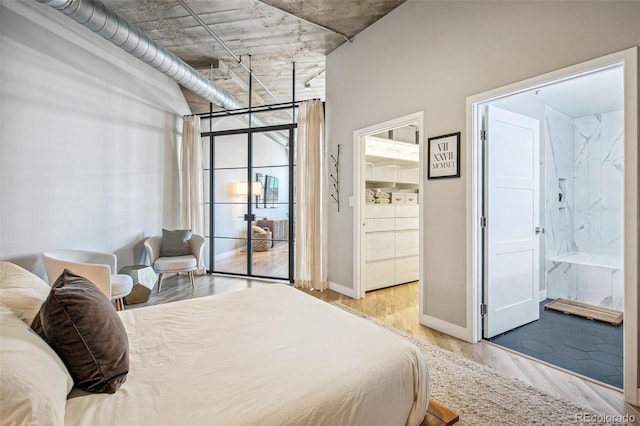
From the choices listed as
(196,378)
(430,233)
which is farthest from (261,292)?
(430,233)

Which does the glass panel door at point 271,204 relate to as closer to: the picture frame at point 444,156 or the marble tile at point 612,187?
the picture frame at point 444,156

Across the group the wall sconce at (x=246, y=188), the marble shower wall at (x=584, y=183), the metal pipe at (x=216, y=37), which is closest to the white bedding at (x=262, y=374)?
the metal pipe at (x=216, y=37)

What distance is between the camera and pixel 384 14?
3473mm

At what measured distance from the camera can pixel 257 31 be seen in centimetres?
390

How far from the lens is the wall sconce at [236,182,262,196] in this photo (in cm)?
504

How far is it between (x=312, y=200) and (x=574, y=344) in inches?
125

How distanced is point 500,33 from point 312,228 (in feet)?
9.84

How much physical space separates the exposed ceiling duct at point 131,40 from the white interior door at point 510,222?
306cm

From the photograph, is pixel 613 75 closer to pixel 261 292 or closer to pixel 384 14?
pixel 384 14

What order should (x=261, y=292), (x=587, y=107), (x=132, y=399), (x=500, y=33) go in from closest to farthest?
1. (x=132, y=399)
2. (x=261, y=292)
3. (x=500, y=33)
4. (x=587, y=107)

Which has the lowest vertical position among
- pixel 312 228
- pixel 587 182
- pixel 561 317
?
pixel 561 317

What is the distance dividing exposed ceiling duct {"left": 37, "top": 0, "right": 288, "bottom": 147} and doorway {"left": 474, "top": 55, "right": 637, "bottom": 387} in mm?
3205

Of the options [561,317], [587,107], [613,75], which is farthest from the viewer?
[587,107]

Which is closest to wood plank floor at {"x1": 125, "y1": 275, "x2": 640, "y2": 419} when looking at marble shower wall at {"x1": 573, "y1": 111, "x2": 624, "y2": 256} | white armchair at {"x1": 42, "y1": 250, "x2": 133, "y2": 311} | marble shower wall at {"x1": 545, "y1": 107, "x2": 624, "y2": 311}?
white armchair at {"x1": 42, "y1": 250, "x2": 133, "y2": 311}
